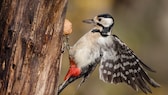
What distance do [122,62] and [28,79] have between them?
163 cm

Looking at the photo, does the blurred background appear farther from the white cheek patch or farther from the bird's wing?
the white cheek patch

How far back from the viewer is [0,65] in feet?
14.5

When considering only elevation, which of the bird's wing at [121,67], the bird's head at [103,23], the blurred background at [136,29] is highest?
the bird's head at [103,23]

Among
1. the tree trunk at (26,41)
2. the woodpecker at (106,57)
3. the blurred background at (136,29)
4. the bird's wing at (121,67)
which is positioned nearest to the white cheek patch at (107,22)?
the woodpecker at (106,57)

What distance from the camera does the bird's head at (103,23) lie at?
18.9 ft

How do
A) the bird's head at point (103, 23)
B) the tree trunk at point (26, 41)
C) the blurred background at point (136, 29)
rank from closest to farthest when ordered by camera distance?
the tree trunk at point (26, 41) < the bird's head at point (103, 23) < the blurred background at point (136, 29)

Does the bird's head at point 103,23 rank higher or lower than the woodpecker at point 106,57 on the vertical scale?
higher

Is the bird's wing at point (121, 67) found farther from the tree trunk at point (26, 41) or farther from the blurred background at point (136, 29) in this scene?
the blurred background at point (136, 29)

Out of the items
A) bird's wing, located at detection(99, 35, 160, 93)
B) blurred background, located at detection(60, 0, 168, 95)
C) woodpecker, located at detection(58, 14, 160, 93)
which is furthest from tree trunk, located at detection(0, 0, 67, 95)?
blurred background, located at detection(60, 0, 168, 95)

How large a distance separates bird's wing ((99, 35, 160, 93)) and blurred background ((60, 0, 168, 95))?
4.41m

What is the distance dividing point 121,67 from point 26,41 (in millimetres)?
1686

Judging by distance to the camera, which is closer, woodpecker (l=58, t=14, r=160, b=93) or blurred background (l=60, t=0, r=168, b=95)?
woodpecker (l=58, t=14, r=160, b=93)

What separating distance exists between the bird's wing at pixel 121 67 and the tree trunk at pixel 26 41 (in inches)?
54.8

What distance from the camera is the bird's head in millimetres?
5754
